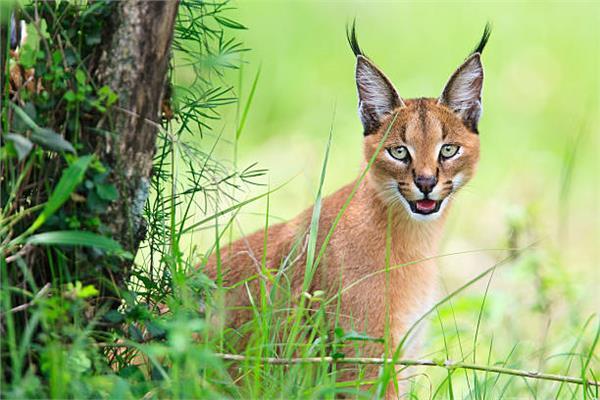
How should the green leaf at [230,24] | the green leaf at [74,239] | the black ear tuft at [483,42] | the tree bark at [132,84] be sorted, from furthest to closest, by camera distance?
the black ear tuft at [483,42] < the green leaf at [230,24] < the tree bark at [132,84] < the green leaf at [74,239]

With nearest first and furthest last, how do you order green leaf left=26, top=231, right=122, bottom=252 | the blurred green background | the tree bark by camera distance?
green leaf left=26, top=231, right=122, bottom=252 → the tree bark → the blurred green background

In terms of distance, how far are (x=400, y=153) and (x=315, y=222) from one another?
2.90 ft

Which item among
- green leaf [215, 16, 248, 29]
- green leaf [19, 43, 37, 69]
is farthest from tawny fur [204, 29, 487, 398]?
green leaf [19, 43, 37, 69]

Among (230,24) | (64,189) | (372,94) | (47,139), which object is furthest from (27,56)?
(372,94)

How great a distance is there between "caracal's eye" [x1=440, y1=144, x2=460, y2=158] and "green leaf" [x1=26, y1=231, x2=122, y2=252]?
1.93m

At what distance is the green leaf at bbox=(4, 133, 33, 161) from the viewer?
3664mm

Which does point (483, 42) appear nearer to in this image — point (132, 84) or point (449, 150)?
point (449, 150)

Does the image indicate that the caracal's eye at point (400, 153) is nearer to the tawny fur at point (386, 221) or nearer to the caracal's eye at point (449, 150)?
the tawny fur at point (386, 221)

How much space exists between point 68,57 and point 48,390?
3.64 feet

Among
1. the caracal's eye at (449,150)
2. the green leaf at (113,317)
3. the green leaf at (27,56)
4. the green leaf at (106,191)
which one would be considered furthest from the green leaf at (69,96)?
the caracal's eye at (449,150)

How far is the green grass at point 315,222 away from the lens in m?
3.85

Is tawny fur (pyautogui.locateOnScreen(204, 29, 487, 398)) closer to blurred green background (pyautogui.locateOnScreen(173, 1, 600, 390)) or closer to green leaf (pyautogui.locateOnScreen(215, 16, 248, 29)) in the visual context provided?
green leaf (pyautogui.locateOnScreen(215, 16, 248, 29))

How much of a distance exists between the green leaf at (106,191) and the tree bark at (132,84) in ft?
0.33

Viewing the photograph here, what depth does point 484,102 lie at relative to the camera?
10.4m
